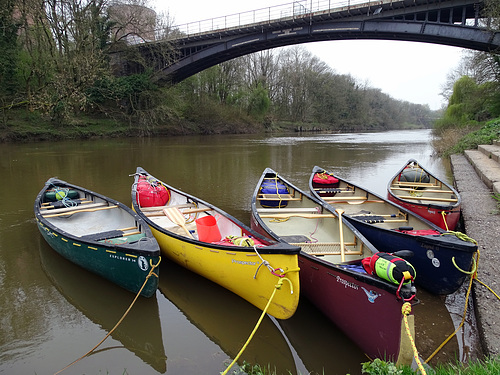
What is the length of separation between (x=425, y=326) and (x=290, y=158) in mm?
14844

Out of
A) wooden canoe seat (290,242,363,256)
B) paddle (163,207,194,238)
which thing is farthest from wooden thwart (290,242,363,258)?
paddle (163,207,194,238)

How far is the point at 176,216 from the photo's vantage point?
19.4 ft

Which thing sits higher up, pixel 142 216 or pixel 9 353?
pixel 142 216

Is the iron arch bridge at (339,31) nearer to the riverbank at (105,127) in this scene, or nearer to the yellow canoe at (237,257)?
the riverbank at (105,127)

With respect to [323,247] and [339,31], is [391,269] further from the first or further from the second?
[339,31]

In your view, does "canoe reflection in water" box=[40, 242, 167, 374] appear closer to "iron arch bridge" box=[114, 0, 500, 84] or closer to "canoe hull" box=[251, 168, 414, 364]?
"canoe hull" box=[251, 168, 414, 364]

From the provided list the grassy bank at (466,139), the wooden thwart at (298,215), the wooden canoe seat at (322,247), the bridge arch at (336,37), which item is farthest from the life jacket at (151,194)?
the bridge arch at (336,37)

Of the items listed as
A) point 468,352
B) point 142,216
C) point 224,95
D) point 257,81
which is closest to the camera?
point 468,352

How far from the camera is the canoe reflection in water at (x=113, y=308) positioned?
3533 mm

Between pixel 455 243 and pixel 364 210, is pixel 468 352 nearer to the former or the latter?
pixel 455 243

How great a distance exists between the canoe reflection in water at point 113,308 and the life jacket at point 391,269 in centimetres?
218

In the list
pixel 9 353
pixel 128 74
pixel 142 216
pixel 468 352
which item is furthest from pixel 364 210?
pixel 128 74

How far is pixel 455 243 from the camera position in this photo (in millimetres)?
Answer: 3768

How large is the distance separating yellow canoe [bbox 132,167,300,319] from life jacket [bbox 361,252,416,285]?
2.37 feet
